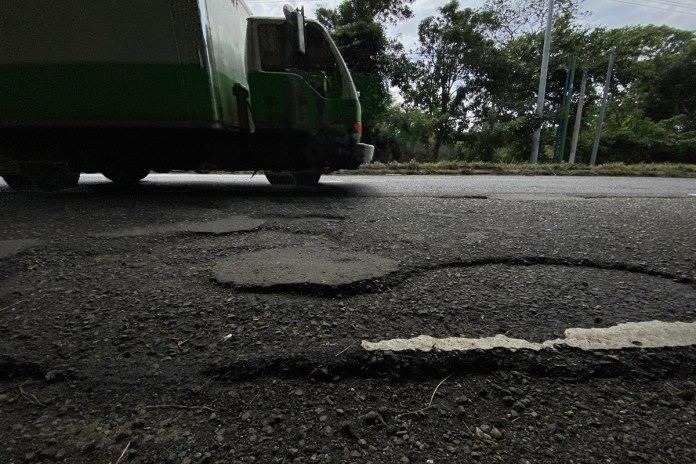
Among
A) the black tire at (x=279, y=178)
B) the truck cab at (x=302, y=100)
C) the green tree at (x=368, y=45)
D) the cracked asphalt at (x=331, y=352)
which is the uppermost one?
the green tree at (x=368, y=45)

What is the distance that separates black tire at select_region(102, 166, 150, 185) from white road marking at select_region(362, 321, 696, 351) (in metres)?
3.98

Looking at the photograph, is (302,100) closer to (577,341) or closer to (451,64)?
(577,341)

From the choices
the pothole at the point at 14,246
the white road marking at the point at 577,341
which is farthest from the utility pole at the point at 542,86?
the pothole at the point at 14,246

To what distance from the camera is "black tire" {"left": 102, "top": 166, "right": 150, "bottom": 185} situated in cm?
387

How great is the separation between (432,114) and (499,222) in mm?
15382

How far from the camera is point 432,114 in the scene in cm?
1653

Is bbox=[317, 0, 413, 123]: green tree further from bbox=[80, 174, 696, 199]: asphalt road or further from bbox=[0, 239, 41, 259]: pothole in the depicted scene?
bbox=[0, 239, 41, 259]: pothole

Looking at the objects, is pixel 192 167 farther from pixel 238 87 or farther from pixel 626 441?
pixel 626 441

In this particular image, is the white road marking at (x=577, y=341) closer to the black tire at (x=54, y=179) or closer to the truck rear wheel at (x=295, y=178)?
the truck rear wheel at (x=295, y=178)

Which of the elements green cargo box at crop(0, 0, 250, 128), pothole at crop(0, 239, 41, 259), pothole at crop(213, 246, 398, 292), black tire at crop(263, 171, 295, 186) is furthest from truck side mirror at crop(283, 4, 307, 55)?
pothole at crop(0, 239, 41, 259)

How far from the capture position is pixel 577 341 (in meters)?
0.98

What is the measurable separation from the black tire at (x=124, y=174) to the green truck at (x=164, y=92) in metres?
0.02

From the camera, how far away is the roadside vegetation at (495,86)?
1520cm

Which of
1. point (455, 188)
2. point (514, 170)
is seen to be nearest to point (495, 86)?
point (514, 170)
